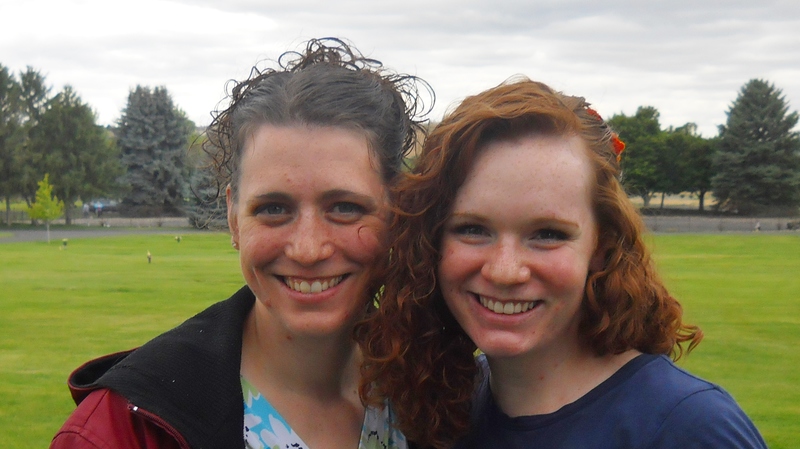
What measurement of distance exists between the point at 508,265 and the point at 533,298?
14 cm

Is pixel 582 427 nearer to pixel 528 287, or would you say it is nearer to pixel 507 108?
pixel 528 287

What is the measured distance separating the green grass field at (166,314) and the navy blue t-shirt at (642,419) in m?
0.68

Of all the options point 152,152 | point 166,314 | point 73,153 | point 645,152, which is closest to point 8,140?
point 73,153

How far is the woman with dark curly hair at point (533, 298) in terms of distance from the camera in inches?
89.4

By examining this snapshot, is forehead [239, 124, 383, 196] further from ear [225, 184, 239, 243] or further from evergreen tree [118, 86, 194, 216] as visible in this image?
evergreen tree [118, 86, 194, 216]

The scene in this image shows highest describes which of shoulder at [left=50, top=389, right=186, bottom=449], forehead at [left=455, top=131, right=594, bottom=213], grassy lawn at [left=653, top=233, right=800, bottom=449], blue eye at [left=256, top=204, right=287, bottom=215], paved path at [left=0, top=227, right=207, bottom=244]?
forehead at [left=455, top=131, right=594, bottom=213]

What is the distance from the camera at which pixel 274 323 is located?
8.83 feet

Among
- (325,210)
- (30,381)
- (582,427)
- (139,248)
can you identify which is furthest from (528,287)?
(139,248)

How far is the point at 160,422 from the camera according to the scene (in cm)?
204

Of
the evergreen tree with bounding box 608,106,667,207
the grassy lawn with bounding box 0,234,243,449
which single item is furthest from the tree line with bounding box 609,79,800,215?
the grassy lawn with bounding box 0,234,243,449

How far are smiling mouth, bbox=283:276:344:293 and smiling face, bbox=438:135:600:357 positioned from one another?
1.29ft

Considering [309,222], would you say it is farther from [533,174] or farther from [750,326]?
[750,326]

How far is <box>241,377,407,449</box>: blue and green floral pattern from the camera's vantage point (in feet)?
7.85

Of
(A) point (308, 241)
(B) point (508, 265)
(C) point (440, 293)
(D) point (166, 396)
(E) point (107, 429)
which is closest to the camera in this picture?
(E) point (107, 429)
